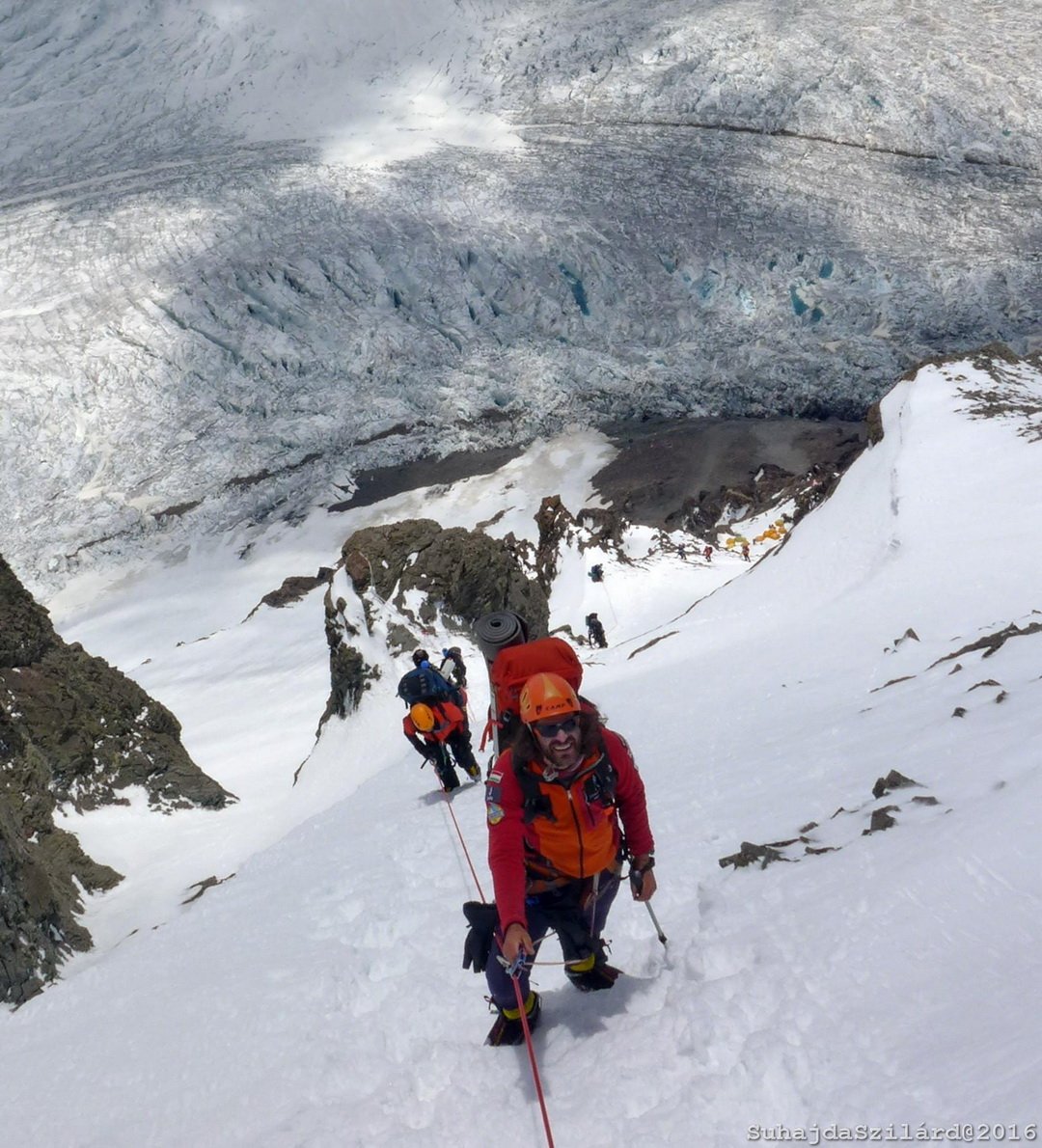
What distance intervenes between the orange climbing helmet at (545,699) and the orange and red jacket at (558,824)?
233 millimetres

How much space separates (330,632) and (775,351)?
6622 cm

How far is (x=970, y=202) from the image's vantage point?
280 feet

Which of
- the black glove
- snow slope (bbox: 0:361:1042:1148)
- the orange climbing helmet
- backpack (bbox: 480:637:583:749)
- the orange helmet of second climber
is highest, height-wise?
the orange climbing helmet

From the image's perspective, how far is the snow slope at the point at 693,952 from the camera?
3.37 meters

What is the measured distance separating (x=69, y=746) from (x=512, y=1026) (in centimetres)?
1351

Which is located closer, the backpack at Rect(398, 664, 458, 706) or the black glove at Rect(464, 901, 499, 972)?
the black glove at Rect(464, 901, 499, 972)

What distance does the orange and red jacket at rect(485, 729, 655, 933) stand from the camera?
3.76 metres

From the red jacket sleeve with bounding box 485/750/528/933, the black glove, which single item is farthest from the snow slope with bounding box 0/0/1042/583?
the red jacket sleeve with bounding box 485/750/528/933

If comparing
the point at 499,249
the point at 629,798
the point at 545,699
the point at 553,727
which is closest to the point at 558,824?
→ the point at 629,798

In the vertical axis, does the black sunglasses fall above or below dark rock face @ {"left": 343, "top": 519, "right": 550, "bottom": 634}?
above

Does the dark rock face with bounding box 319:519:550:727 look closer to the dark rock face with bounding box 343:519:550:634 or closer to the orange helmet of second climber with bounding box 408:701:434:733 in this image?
the dark rock face with bounding box 343:519:550:634

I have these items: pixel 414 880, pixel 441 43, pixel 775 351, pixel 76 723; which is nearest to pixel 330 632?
pixel 76 723

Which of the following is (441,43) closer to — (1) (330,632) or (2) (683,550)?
(2) (683,550)

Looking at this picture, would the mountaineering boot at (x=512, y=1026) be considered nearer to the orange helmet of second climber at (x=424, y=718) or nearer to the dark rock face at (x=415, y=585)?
the orange helmet of second climber at (x=424, y=718)
